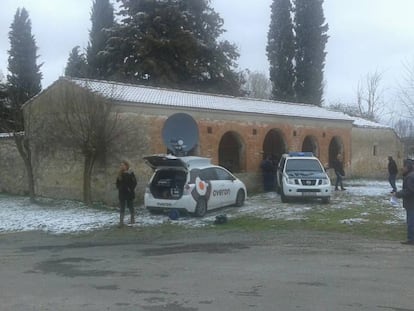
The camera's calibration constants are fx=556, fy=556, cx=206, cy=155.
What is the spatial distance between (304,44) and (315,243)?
119ft

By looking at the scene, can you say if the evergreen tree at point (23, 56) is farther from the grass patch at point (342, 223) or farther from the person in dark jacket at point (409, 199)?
the person in dark jacket at point (409, 199)

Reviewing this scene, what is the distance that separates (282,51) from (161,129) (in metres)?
26.7

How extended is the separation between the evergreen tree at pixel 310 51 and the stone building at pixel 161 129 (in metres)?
14.5

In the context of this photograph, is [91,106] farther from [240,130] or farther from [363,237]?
[363,237]

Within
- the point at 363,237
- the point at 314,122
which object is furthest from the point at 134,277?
the point at 314,122

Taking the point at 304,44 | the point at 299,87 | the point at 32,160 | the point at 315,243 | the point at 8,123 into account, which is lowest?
the point at 315,243

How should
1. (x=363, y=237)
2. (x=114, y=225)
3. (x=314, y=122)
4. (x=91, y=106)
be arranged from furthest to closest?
(x=314, y=122)
(x=91, y=106)
(x=114, y=225)
(x=363, y=237)

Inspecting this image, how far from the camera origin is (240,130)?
1035 inches

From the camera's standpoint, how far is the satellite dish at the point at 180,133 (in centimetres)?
2161

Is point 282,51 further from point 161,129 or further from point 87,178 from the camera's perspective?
point 87,178

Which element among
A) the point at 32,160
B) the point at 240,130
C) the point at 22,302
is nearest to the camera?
the point at 22,302

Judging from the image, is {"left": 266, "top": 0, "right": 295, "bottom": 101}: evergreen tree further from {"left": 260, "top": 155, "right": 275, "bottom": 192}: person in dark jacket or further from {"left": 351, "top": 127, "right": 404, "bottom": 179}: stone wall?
{"left": 260, "top": 155, "right": 275, "bottom": 192}: person in dark jacket

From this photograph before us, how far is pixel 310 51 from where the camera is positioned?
46281 millimetres

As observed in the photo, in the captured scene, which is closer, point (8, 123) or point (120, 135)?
point (120, 135)
